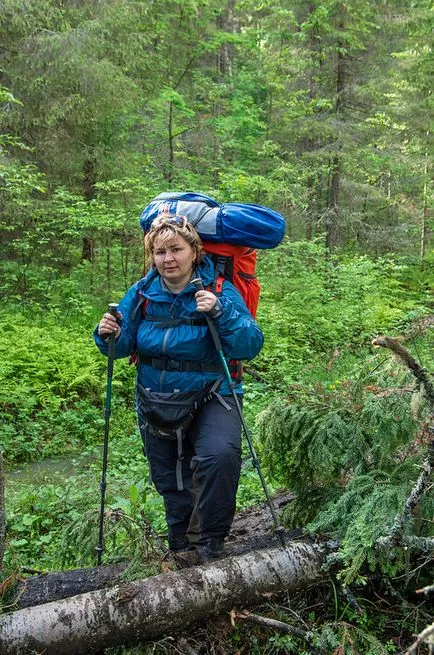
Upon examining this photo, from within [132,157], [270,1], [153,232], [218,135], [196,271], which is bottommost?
[196,271]

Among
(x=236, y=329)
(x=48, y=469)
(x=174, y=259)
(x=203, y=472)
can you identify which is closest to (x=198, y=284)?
(x=174, y=259)

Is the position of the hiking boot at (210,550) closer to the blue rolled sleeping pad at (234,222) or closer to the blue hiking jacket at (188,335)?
the blue hiking jacket at (188,335)

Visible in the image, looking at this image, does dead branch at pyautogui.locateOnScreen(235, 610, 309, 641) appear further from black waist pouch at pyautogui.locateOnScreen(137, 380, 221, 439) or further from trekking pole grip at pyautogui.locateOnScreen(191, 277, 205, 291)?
trekking pole grip at pyautogui.locateOnScreen(191, 277, 205, 291)

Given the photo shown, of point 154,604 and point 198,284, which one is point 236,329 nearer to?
point 198,284

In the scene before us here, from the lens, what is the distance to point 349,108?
16297 millimetres

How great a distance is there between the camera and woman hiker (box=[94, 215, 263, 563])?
320 centimetres

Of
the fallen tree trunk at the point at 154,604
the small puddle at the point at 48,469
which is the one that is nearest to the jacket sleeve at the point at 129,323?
the fallen tree trunk at the point at 154,604

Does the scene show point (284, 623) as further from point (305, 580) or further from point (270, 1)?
point (270, 1)

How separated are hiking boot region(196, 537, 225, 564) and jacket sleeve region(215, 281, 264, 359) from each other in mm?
1059

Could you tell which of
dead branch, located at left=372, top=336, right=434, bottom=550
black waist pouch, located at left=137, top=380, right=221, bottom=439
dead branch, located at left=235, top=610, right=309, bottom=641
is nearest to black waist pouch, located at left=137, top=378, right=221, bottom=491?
black waist pouch, located at left=137, top=380, right=221, bottom=439

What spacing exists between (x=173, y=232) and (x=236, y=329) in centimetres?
68

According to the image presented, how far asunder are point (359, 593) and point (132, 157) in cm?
1223

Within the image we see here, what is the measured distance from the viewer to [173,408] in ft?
10.8

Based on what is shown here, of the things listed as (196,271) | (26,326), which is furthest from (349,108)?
(196,271)
